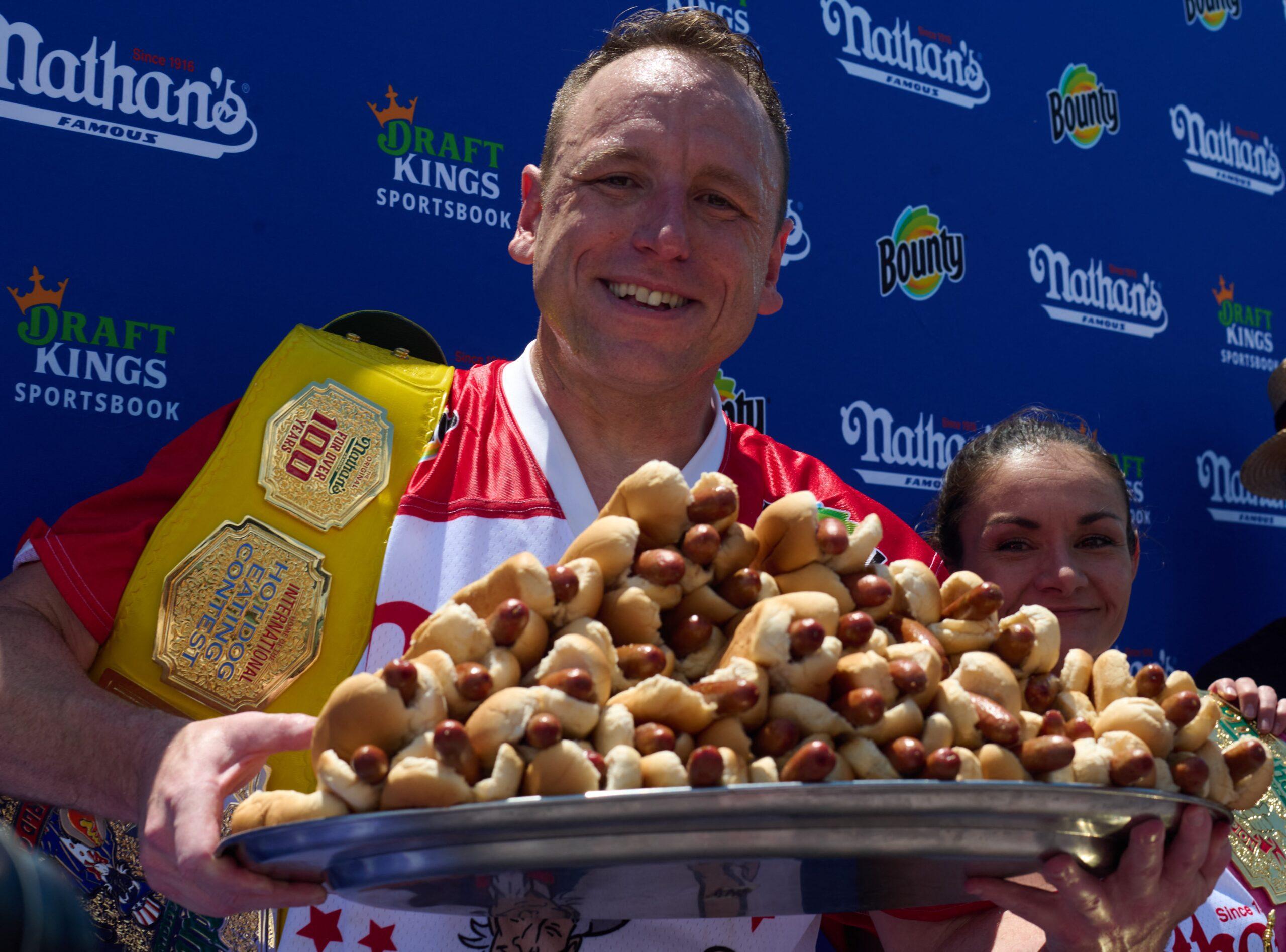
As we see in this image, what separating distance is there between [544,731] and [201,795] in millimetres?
399

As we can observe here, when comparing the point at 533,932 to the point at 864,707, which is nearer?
the point at 864,707

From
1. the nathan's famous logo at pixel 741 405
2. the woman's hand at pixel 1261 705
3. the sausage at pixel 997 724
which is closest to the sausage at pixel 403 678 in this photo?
the sausage at pixel 997 724

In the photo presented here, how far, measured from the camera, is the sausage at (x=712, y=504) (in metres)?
0.89

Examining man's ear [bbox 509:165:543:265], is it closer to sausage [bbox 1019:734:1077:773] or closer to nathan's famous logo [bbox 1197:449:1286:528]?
sausage [bbox 1019:734:1077:773]

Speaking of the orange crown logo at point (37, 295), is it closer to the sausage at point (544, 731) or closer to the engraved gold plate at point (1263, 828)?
the sausage at point (544, 731)

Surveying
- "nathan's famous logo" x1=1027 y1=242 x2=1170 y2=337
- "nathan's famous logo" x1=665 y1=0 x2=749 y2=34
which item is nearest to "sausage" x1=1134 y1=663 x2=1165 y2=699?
"nathan's famous logo" x1=665 y1=0 x2=749 y2=34

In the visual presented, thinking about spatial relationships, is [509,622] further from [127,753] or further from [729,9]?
[729,9]

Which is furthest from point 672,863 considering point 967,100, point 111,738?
point 967,100

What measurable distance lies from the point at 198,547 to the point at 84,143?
2.56 feet

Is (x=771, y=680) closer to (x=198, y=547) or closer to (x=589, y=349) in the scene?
(x=589, y=349)

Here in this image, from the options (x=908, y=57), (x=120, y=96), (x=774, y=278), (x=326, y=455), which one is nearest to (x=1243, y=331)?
(x=908, y=57)

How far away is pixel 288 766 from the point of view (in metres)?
1.40

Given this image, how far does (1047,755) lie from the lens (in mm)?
818

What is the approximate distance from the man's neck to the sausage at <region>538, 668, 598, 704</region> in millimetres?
825
